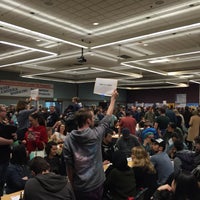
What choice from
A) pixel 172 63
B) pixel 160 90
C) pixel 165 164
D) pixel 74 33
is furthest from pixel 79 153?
pixel 160 90

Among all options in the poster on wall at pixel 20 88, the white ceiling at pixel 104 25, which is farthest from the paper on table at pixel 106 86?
the poster on wall at pixel 20 88

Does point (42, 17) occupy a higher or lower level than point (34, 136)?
higher

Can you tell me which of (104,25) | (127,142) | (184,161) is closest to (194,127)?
(127,142)

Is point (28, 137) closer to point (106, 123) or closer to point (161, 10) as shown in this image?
point (106, 123)

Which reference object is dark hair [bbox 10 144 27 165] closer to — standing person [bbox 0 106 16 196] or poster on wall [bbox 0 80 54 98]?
standing person [bbox 0 106 16 196]

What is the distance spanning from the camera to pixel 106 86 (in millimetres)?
2469

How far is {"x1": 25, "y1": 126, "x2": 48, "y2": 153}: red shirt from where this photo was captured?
14.0 ft

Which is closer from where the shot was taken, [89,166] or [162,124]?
[89,166]

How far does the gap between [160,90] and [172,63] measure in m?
8.61

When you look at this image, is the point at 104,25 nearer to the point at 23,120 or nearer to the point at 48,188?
the point at 23,120

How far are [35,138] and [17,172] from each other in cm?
126

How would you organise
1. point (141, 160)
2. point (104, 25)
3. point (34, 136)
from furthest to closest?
point (104, 25)
point (34, 136)
point (141, 160)

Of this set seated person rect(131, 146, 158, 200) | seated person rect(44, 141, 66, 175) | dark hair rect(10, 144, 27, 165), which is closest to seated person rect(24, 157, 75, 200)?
dark hair rect(10, 144, 27, 165)

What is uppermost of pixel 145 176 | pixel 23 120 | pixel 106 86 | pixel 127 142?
pixel 106 86
